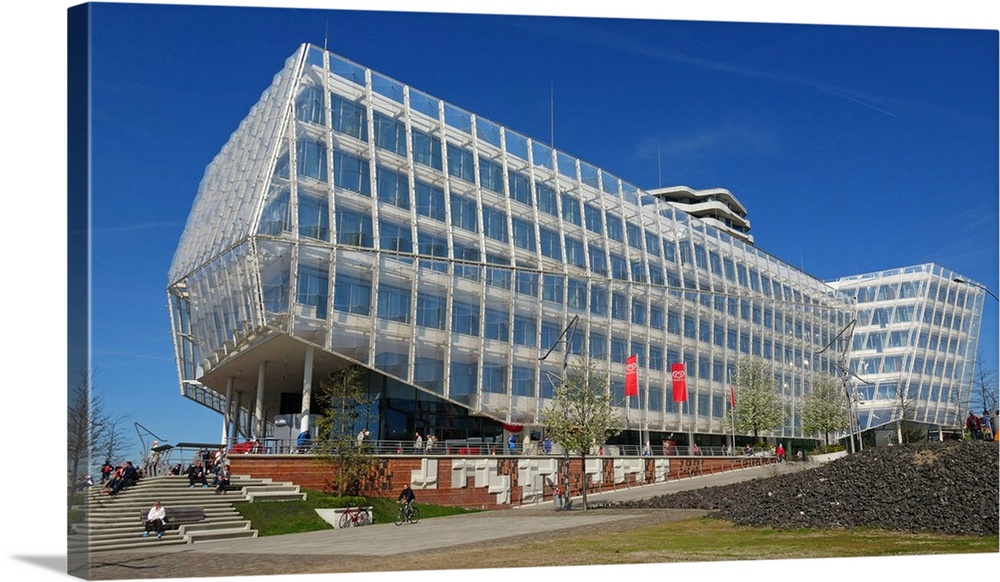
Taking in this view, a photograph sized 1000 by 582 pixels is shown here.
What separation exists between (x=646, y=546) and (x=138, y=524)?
16.7 m

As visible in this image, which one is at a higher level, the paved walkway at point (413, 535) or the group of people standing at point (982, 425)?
the group of people standing at point (982, 425)

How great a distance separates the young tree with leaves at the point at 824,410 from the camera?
71.3 metres

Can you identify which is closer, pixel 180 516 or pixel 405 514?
pixel 180 516

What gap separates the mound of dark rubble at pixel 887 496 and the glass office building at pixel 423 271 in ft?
53.0

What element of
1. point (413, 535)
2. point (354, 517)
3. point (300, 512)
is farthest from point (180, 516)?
point (354, 517)

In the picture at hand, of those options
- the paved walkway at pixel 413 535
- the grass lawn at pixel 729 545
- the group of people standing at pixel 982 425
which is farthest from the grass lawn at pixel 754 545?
the group of people standing at pixel 982 425

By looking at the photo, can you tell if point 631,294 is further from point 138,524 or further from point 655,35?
point 138,524

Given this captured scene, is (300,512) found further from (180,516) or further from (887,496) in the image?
(887,496)

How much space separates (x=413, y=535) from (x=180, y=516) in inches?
316

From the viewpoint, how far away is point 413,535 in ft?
106

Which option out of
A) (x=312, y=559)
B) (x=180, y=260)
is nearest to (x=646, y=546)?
(x=312, y=559)

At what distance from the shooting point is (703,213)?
4528 inches

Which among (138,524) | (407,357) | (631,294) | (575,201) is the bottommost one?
(138,524)

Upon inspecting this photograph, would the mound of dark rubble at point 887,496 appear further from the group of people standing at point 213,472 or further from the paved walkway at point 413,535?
the group of people standing at point 213,472
